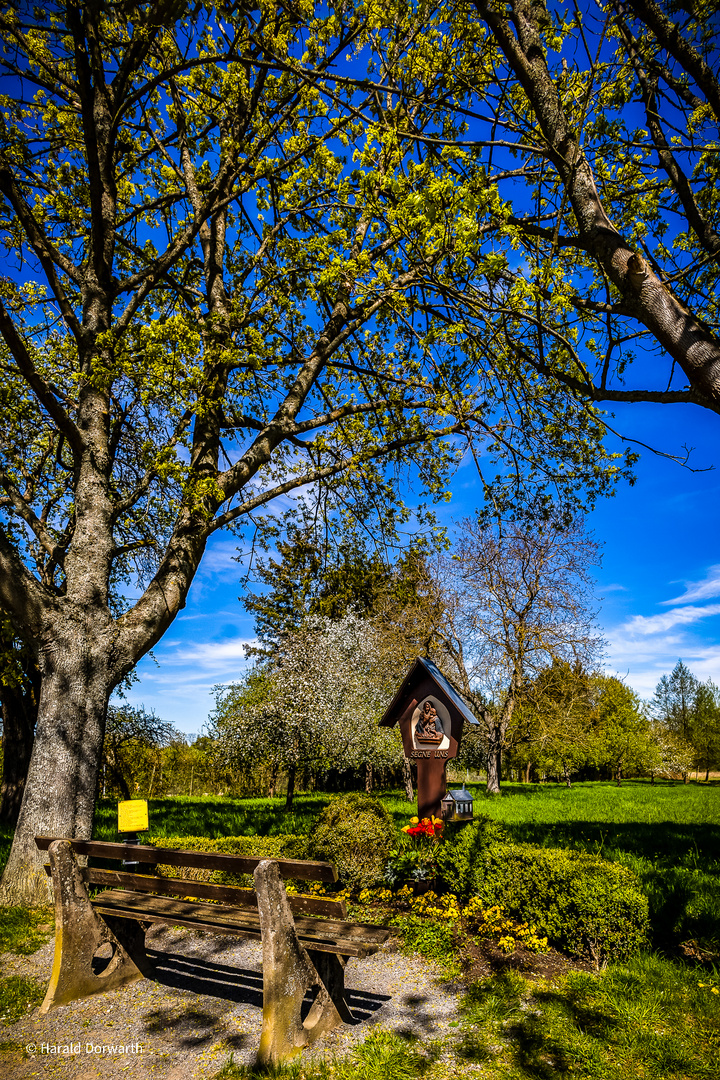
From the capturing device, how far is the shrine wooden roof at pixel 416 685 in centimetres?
768

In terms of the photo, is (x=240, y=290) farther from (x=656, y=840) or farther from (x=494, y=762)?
(x=494, y=762)

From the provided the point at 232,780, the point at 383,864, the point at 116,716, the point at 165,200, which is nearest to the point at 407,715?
the point at 383,864

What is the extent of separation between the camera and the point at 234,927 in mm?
3768

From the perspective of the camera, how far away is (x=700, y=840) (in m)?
9.80

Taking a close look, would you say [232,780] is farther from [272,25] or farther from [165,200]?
[272,25]

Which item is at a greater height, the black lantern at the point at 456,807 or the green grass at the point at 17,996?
the black lantern at the point at 456,807

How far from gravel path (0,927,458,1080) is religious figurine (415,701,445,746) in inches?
105

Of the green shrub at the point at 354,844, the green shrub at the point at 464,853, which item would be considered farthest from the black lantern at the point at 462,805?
the green shrub at the point at 464,853

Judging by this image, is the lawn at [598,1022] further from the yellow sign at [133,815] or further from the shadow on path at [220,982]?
the yellow sign at [133,815]

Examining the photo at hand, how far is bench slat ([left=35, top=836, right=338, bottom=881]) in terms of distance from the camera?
3414mm

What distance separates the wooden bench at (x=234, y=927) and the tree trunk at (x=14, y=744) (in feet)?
27.3

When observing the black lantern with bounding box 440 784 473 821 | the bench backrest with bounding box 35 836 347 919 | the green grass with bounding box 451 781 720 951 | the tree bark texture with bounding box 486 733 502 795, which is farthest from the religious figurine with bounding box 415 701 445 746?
the tree bark texture with bounding box 486 733 502 795

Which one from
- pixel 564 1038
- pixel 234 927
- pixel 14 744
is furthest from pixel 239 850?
pixel 14 744

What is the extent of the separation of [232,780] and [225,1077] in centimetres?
3941
